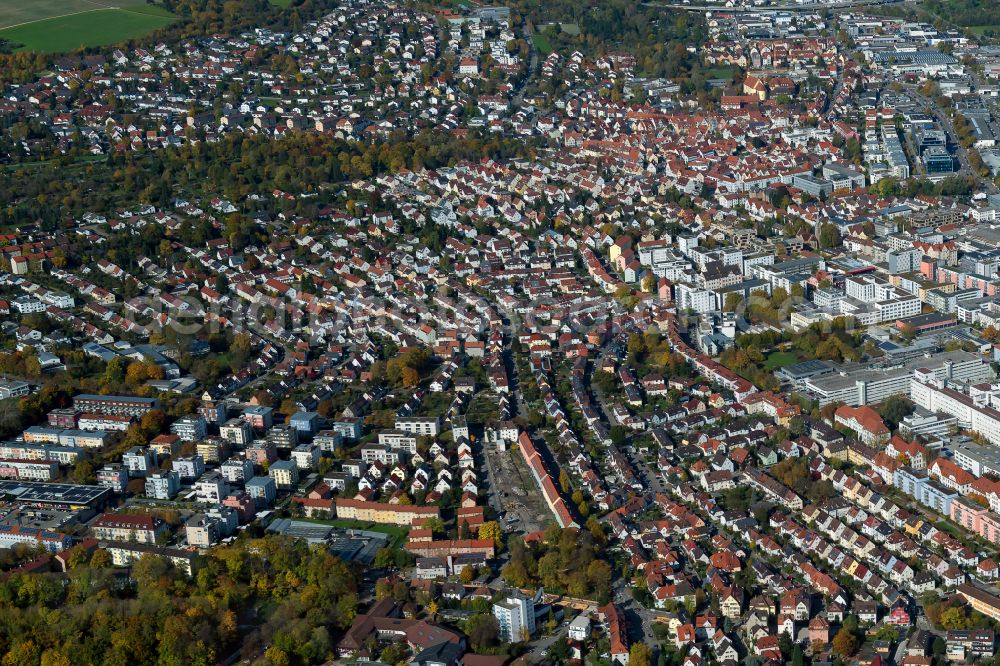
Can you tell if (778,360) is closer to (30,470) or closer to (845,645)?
(845,645)

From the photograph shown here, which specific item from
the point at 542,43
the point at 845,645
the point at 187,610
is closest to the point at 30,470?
the point at 187,610

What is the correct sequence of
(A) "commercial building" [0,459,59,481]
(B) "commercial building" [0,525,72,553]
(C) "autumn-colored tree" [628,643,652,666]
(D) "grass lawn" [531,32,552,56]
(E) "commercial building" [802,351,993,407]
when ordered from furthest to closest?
(D) "grass lawn" [531,32,552,56] → (E) "commercial building" [802,351,993,407] → (A) "commercial building" [0,459,59,481] → (B) "commercial building" [0,525,72,553] → (C) "autumn-colored tree" [628,643,652,666]

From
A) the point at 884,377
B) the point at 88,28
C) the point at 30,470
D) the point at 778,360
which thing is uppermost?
the point at 88,28

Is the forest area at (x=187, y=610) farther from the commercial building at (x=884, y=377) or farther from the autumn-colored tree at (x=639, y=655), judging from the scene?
the commercial building at (x=884, y=377)

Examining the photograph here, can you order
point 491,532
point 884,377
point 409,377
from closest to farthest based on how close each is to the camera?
1. point 491,532
2. point 884,377
3. point 409,377

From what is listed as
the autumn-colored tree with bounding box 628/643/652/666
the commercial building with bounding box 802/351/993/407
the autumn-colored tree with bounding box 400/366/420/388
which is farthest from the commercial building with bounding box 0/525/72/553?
the commercial building with bounding box 802/351/993/407

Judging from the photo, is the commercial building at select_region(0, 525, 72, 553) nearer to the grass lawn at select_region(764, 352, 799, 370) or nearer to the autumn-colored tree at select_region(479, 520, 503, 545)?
the autumn-colored tree at select_region(479, 520, 503, 545)

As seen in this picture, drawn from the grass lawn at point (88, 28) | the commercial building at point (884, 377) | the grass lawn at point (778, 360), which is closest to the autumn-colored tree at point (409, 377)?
the grass lawn at point (778, 360)

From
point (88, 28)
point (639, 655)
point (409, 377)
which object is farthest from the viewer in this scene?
point (88, 28)
